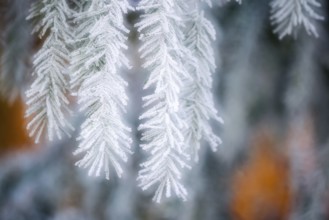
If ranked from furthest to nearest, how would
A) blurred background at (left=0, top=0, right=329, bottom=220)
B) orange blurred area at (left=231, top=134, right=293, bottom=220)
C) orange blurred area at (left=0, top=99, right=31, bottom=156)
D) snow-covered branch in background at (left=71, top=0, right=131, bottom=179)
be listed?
orange blurred area at (left=0, top=99, right=31, bottom=156), orange blurred area at (left=231, top=134, right=293, bottom=220), blurred background at (left=0, top=0, right=329, bottom=220), snow-covered branch in background at (left=71, top=0, right=131, bottom=179)

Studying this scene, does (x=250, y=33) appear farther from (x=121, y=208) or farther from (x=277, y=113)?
(x=121, y=208)

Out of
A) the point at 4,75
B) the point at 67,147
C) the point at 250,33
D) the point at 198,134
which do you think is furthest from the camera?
the point at 67,147

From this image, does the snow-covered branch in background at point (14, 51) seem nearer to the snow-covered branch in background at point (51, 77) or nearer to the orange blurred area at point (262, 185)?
the snow-covered branch in background at point (51, 77)

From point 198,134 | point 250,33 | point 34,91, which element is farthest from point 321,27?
point 34,91

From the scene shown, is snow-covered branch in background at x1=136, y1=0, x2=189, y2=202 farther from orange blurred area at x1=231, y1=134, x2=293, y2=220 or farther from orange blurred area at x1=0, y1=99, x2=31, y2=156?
orange blurred area at x1=0, y1=99, x2=31, y2=156

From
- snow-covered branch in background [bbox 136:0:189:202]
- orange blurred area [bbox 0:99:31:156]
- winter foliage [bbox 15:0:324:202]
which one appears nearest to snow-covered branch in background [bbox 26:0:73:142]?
winter foliage [bbox 15:0:324:202]
